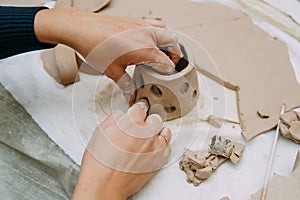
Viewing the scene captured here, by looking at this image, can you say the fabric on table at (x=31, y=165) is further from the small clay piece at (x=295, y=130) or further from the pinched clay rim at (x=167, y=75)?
the small clay piece at (x=295, y=130)

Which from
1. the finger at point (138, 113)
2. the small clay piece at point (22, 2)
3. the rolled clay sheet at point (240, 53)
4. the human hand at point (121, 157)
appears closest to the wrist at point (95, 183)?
the human hand at point (121, 157)

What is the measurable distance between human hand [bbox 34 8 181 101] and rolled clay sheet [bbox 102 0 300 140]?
16 centimetres

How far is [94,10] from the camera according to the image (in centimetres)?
116

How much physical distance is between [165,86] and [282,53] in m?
0.38

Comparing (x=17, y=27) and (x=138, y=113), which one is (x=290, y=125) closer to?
(x=138, y=113)

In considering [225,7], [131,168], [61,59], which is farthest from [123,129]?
[225,7]

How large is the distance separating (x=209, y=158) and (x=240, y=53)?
34 cm

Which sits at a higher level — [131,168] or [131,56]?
[131,56]

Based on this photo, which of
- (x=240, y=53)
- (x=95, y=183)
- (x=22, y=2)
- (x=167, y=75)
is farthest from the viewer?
(x=22, y=2)

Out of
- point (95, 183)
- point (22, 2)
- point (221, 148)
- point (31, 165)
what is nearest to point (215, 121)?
point (221, 148)

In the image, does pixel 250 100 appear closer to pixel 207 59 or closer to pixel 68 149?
pixel 207 59

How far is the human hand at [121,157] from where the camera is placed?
29.2 inches

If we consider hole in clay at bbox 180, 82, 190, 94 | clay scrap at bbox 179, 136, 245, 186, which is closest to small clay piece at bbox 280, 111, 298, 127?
clay scrap at bbox 179, 136, 245, 186

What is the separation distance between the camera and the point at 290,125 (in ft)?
2.88
